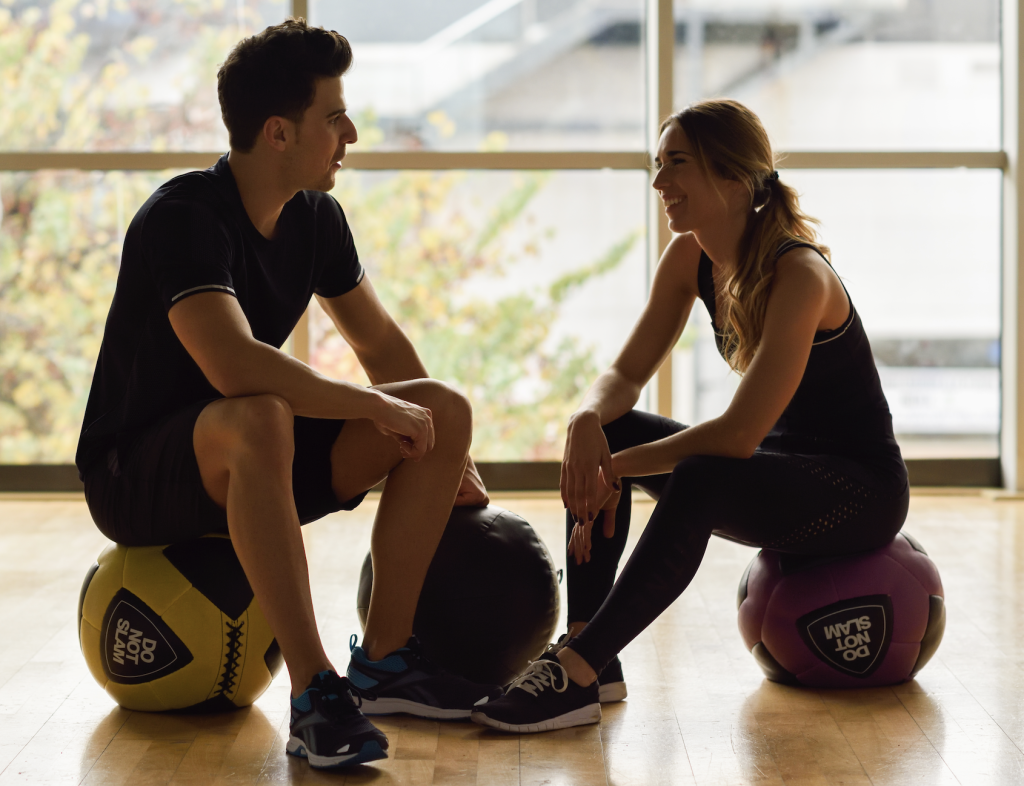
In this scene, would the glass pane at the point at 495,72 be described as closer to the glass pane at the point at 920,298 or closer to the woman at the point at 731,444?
the glass pane at the point at 920,298

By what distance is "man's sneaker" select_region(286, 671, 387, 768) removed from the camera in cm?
168

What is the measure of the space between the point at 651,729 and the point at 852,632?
405 millimetres

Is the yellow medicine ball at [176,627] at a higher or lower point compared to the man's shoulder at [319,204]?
lower

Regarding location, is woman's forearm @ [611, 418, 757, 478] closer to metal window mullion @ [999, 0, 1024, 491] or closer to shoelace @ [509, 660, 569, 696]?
shoelace @ [509, 660, 569, 696]

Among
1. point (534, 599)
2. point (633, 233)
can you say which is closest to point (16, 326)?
point (633, 233)

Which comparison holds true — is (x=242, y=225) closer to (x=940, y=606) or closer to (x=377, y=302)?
(x=377, y=302)

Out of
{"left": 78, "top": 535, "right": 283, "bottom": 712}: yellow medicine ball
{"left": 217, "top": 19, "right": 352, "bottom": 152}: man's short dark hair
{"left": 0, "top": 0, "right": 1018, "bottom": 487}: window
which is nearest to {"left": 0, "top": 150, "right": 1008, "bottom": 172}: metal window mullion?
{"left": 0, "top": 0, "right": 1018, "bottom": 487}: window

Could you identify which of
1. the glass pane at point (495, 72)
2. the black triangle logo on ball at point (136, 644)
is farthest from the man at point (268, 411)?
the glass pane at point (495, 72)

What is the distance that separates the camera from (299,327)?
15.0 feet

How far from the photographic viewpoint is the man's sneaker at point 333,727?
5.50ft

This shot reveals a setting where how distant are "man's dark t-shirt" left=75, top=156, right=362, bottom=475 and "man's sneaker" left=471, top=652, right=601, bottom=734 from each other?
71 centimetres

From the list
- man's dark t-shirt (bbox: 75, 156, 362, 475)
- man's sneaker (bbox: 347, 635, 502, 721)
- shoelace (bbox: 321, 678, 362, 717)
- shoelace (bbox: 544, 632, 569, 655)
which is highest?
man's dark t-shirt (bbox: 75, 156, 362, 475)

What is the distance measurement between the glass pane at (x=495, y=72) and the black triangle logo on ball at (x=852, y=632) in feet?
9.85

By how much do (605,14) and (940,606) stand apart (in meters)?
3.24
